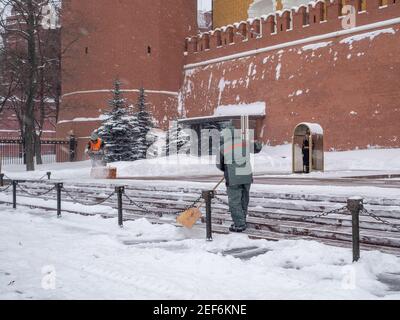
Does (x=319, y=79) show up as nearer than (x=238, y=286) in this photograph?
No

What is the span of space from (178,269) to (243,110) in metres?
23.2

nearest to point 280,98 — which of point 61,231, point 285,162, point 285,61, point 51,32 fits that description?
point 285,61

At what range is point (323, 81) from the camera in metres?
24.5

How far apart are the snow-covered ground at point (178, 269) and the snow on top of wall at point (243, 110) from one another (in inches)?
780

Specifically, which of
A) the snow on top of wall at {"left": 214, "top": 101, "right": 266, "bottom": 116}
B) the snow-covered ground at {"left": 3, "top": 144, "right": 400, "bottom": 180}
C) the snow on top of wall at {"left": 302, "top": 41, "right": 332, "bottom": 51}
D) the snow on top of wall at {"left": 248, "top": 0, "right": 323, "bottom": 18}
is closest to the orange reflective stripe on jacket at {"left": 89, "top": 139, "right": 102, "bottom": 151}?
the snow-covered ground at {"left": 3, "top": 144, "right": 400, "bottom": 180}

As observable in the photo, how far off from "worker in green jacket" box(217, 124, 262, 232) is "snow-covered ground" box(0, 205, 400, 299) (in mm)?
395

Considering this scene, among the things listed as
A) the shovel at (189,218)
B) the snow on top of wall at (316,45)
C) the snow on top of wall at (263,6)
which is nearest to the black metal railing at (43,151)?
the snow on top of wall at (263,6)

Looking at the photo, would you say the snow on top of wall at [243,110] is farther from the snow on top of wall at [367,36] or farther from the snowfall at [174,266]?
the snowfall at [174,266]

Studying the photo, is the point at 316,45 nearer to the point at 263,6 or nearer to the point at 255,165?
the point at 255,165

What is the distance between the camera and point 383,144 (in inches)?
858
